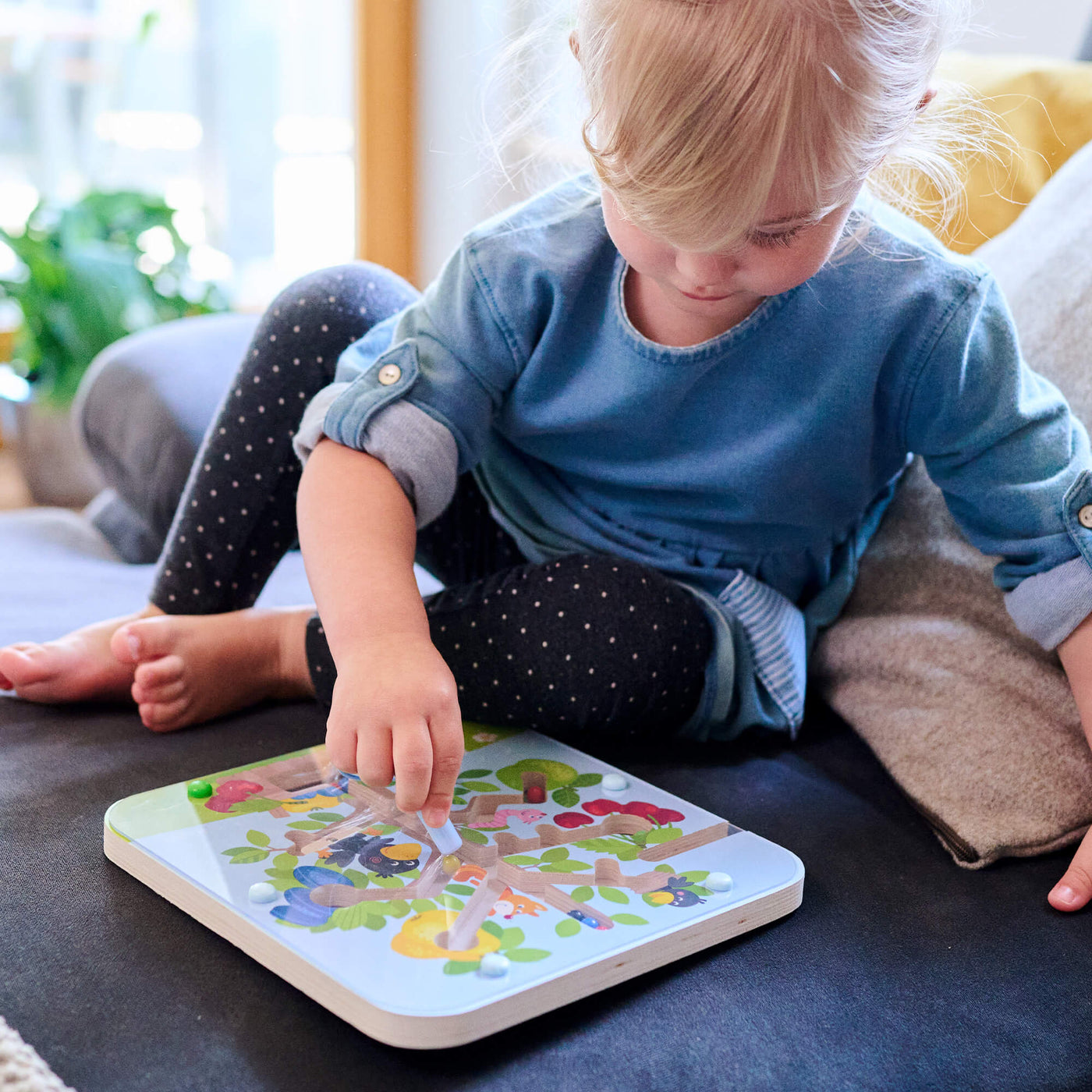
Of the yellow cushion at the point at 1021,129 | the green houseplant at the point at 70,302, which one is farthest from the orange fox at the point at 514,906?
the green houseplant at the point at 70,302

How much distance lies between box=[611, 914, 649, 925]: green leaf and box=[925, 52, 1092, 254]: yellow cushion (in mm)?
652

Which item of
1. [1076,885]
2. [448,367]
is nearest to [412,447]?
[448,367]

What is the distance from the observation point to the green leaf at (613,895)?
0.52 m

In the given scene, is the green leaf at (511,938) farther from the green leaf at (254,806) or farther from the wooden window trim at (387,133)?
the wooden window trim at (387,133)

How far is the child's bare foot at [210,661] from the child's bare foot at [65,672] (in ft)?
0.04

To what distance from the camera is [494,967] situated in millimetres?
457

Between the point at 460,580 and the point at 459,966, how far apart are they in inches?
17.4

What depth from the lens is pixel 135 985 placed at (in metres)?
0.48

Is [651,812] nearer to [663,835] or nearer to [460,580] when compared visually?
[663,835]

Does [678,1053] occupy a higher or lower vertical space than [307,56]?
lower

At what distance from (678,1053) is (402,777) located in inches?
6.5

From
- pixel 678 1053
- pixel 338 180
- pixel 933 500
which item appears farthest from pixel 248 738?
pixel 338 180

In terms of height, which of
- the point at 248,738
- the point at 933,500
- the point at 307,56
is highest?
the point at 307,56

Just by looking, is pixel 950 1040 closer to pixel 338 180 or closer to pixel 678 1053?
pixel 678 1053
